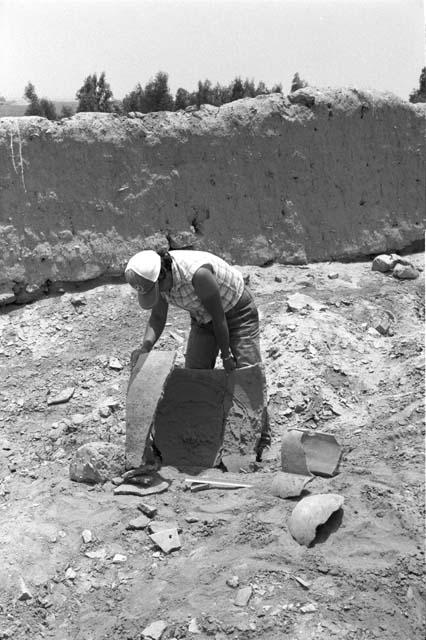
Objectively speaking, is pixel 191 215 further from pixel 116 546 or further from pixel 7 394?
pixel 116 546

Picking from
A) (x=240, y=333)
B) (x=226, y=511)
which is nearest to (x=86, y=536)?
(x=226, y=511)

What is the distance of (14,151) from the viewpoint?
7.07 metres

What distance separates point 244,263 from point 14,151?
2.58 m

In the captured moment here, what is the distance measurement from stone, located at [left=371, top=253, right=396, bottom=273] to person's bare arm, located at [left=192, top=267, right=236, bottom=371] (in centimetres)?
421

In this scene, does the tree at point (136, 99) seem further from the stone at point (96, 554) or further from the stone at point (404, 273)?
the stone at point (96, 554)

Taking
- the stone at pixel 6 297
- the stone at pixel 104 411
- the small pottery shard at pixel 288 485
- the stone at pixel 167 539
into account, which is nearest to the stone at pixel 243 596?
the stone at pixel 167 539

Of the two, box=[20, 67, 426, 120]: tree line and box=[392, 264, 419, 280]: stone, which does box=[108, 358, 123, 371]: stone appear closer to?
box=[392, 264, 419, 280]: stone

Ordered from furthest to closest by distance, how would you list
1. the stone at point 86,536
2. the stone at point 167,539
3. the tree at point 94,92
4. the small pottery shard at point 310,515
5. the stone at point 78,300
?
the tree at point 94,92 → the stone at point 78,300 → the stone at point 86,536 → the stone at point 167,539 → the small pottery shard at point 310,515

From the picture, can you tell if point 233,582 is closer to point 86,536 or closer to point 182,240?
point 86,536

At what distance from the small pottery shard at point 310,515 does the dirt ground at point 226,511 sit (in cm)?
5

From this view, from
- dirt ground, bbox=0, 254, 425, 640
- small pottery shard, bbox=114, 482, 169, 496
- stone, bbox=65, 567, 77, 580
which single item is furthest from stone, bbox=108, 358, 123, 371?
stone, bbox=65, 567, 77, 580

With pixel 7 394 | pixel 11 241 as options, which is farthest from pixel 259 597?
pixel 11 241

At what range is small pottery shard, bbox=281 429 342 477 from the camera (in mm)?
4398

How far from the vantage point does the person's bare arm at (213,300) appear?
14.4 ft
